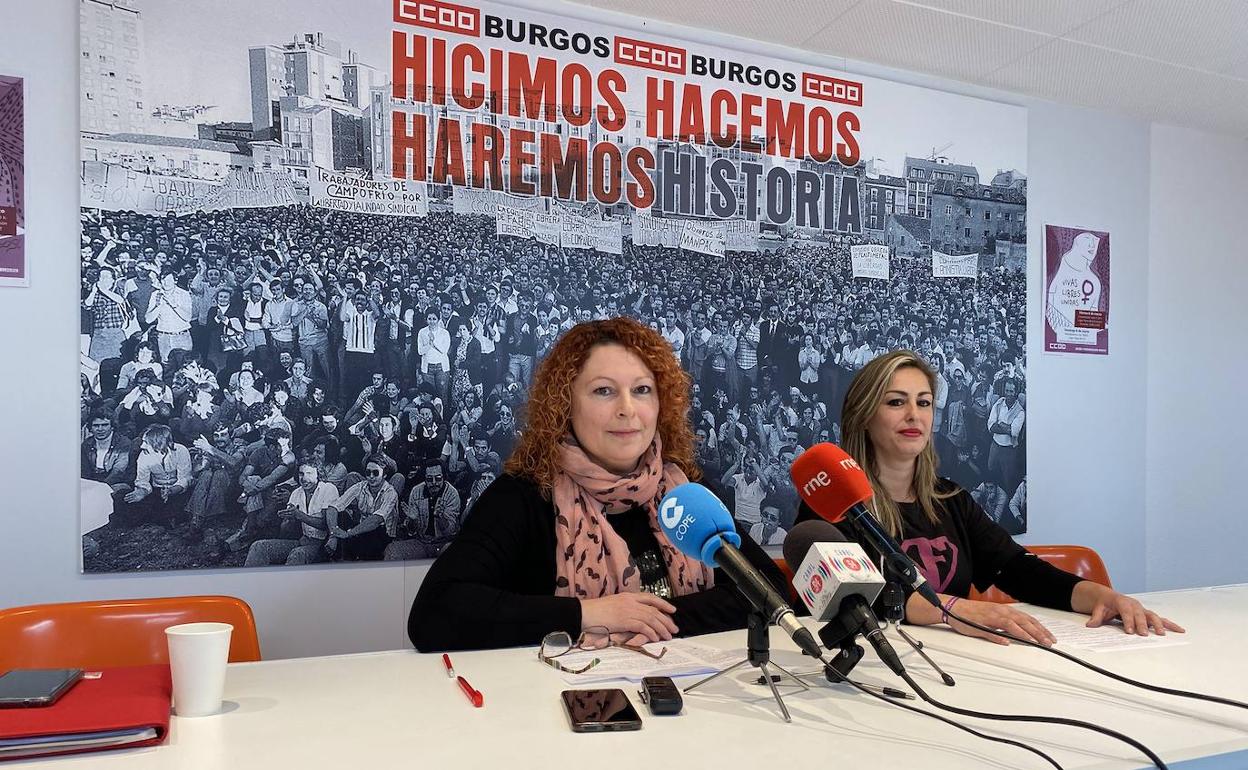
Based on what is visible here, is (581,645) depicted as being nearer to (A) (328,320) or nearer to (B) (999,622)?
→ (B) (999,622)

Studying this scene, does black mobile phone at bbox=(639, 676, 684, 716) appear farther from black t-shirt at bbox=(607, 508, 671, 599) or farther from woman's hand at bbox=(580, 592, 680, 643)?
black t-shirt at bbox=(607, 508, 671, 599)

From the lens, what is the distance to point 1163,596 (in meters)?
2.24

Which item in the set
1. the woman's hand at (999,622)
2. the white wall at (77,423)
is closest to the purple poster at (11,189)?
the white wall at (77,423)

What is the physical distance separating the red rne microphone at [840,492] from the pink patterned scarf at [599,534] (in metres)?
0.58

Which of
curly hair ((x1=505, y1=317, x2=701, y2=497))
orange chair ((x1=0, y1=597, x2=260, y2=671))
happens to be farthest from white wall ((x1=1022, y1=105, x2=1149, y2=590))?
orange chair ((x1=0, y1=597, x2=260, y2=671))

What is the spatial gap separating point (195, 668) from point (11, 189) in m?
1.72

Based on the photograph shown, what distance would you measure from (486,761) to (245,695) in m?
0.51

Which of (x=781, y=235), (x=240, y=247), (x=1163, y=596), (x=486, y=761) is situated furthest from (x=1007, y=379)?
(x=486, y=761)

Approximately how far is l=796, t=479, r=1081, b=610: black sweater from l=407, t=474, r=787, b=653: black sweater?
0.55 meters

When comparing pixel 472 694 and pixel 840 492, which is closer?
pixel 472 694

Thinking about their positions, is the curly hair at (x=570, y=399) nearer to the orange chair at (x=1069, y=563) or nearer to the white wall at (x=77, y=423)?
the white wall at (x=77, y=423)

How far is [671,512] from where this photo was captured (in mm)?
1402

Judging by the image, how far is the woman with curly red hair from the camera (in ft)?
5.88

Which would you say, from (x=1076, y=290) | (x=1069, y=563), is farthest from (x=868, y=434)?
(x=1076, y=290)
